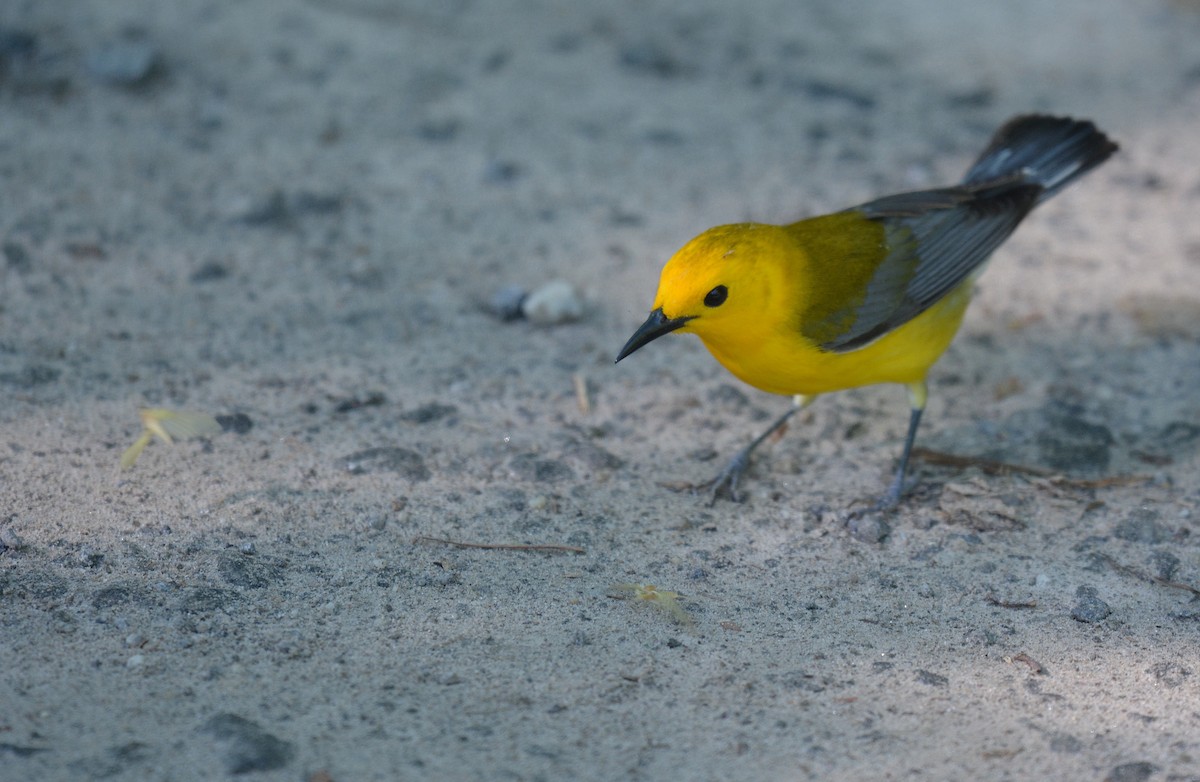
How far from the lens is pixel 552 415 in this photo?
4391mm

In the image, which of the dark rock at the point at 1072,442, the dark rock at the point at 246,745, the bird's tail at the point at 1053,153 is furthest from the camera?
the bird's tail at the point at 1053,153

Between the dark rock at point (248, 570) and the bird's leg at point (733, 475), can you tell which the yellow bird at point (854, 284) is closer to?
the bird's leg at point (733, 475)

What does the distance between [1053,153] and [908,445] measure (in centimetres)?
147

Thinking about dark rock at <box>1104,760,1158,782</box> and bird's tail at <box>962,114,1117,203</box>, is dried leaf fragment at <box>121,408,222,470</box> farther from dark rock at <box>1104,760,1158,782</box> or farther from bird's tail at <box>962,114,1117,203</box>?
bird's tail at <box>962,114,1117,203</box>

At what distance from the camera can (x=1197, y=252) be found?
5.40m

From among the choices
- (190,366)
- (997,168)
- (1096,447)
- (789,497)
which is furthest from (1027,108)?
(190,366)

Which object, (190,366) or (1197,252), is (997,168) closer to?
(1197,252)

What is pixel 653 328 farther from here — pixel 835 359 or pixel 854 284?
pixel 854 284

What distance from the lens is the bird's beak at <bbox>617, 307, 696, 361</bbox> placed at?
12.1 feet

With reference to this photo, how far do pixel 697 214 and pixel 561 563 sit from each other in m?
2.43

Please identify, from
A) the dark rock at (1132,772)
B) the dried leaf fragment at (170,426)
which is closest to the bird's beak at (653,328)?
the dried leaf fragment at (170,426)

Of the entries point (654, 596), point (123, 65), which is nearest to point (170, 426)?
point (654, 596)

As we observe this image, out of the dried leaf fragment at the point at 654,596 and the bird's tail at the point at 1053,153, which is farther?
the bird's tail at the point at 1053,153

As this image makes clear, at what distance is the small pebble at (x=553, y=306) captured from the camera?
16.1 feet
